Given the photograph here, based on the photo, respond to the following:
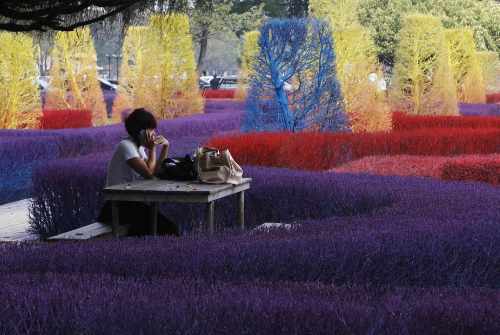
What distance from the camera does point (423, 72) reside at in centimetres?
2094

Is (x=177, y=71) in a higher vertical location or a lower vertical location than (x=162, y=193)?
higher

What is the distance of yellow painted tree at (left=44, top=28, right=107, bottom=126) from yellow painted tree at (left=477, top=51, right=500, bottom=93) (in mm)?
16830

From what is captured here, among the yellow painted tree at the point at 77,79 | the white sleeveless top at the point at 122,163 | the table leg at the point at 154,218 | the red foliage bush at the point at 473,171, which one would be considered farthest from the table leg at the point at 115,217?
the yellow painted tree at the point at 77,79

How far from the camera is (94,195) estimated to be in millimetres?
10008

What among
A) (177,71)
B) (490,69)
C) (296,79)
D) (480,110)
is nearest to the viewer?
(296,79)

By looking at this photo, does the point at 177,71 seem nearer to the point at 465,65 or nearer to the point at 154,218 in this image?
the point at 465,65

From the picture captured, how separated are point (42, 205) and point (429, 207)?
16.0ft

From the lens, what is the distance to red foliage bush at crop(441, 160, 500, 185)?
384 inches

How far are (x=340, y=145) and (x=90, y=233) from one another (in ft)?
17.8

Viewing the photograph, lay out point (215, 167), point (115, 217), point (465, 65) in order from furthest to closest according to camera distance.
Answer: point (465, 65), point (215, 167), point (115, 217)

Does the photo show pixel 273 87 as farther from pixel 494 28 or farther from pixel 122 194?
pixel 494 28

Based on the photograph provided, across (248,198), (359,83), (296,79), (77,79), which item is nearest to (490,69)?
(77,79)

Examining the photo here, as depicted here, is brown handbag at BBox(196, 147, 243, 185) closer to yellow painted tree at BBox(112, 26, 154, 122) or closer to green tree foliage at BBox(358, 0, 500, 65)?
yellow painted tree at BBox(112, 26, 154, 122)

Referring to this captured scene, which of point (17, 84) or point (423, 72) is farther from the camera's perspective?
point (423, 72)
